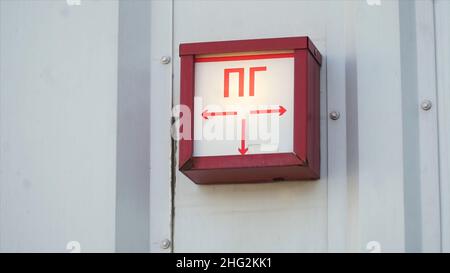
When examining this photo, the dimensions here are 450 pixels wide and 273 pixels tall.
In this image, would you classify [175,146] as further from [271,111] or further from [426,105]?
[426,105]

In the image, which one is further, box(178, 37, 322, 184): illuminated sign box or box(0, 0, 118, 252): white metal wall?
box(0, 0, 118, 252): white metal wall

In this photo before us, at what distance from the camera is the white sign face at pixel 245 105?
8.09ft

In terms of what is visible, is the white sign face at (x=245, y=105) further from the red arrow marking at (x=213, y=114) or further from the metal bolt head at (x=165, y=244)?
the metal bolt head at (x=165, y=244)

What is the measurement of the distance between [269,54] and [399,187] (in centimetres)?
34

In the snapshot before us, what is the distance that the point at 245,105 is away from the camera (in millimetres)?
2490

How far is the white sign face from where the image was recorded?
2467 mm

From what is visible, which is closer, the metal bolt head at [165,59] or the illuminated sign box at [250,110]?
the illuminated sign box at [250,110]

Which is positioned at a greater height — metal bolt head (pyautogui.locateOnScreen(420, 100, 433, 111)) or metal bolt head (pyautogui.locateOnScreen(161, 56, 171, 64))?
metal bolt head (pyautogui.locateOnScreen(161, 56, 171, 64))

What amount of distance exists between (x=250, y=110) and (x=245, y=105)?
0.05 feet

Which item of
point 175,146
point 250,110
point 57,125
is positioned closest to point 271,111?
point 250,110

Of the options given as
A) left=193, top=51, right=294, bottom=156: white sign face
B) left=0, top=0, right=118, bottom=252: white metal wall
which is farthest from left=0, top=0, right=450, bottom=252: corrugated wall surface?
left=193, top=51, right=294, bottom=156: white sign face

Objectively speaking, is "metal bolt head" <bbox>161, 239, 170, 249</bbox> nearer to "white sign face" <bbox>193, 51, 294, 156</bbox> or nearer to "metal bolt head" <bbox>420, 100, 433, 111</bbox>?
"white sign face" <bbox>193, 51, 294, 156</bbox>

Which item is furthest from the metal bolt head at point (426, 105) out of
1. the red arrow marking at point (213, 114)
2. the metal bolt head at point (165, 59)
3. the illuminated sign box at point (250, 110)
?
the metal bolt head at point (165, 59)
